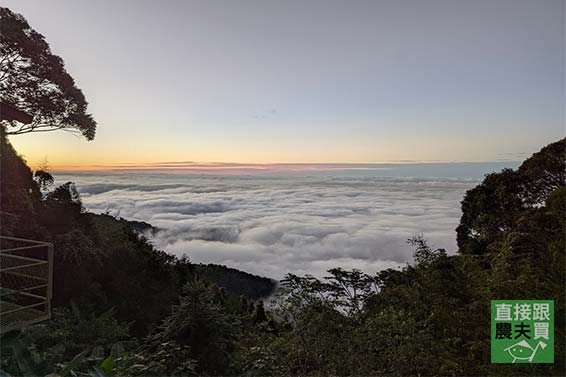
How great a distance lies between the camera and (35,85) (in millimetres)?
4863

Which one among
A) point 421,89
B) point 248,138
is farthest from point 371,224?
point 248,138

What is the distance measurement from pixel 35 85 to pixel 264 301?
372 cm

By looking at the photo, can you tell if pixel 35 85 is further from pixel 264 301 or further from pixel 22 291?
pixel 264 301

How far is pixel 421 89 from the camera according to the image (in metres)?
5.84

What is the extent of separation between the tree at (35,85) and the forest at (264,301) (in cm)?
2

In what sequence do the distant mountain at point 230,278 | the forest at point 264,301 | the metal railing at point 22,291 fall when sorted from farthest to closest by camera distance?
1. the distant mountain at point 230,278
2. the forest at point 264,301
3. the metal railing at point 22,291

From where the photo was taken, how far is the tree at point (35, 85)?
4586 millimetres

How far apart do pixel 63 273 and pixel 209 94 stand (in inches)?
129

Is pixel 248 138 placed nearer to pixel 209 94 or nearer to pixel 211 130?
pixel 211 130

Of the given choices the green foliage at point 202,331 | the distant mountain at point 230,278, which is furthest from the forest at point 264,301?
the distant mountain at point 230,278

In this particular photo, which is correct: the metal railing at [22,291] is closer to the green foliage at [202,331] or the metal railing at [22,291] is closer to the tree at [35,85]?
the green foliage at [202,331]

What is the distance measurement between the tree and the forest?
16 mm

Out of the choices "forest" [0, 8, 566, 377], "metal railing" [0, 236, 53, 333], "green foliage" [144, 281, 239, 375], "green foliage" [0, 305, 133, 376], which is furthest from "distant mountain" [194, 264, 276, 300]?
"metal railing" [0, 236, 53, 333]

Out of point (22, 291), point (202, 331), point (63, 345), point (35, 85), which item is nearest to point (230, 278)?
point (202, 331)
